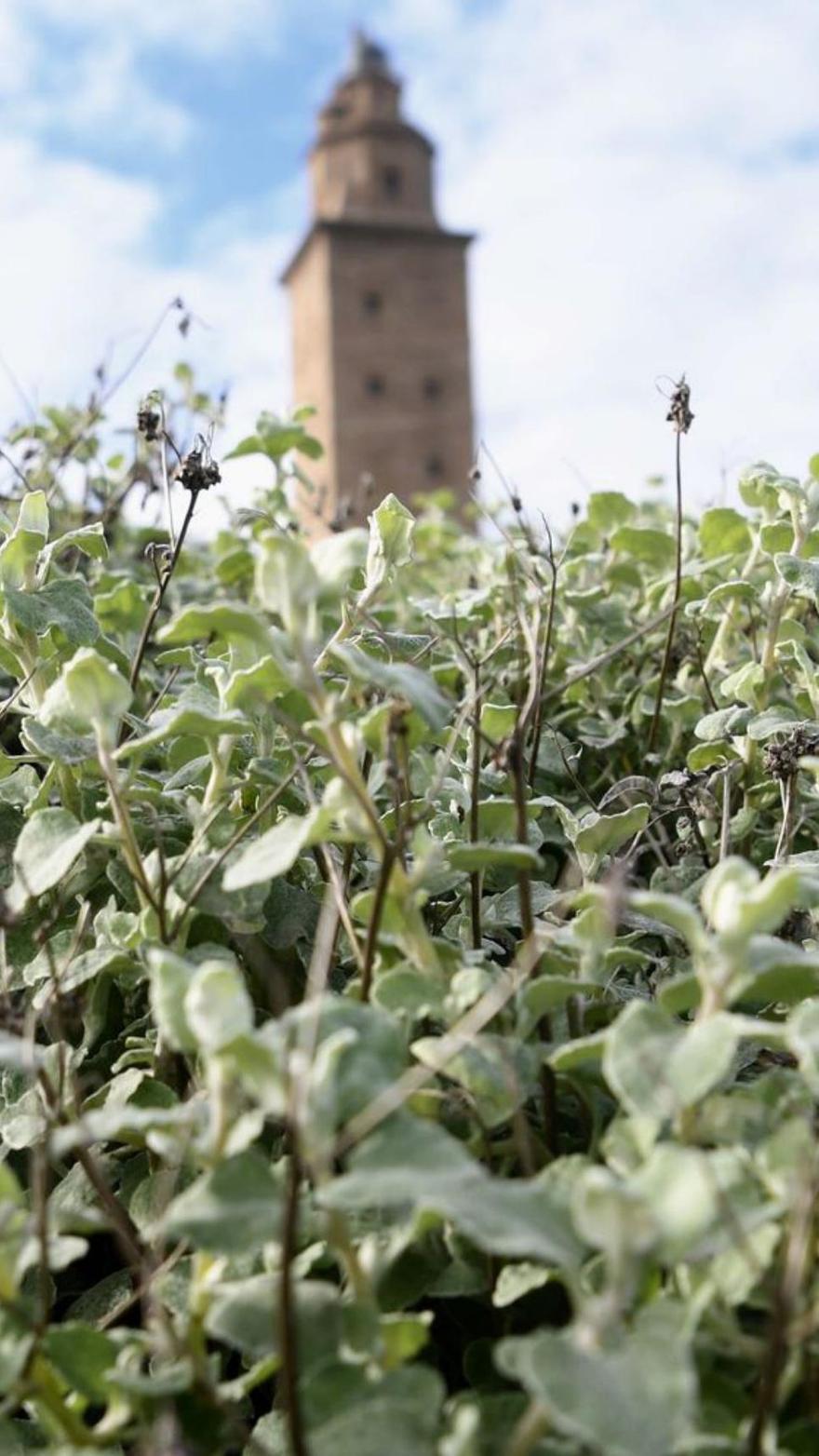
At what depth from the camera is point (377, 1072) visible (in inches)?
26.2

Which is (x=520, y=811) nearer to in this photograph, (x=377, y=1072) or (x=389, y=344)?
(x=377, y=1072)

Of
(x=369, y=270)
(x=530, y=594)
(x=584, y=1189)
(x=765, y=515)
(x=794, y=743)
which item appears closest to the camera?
(x=584, y=1189)

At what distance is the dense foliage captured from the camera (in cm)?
61

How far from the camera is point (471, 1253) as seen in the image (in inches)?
30.7

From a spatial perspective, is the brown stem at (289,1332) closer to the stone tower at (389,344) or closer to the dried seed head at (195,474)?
the dried seed head at (195,474)

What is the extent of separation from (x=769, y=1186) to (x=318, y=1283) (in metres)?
0.24

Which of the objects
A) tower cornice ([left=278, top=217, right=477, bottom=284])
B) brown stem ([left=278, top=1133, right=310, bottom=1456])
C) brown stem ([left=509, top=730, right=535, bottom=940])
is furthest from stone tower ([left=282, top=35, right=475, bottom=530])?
brown stem ([left=278, top=1133, right=310, bottom=1456])

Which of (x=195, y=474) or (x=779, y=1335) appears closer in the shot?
(x=779, y=1335)

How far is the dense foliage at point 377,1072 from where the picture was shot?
61 cm

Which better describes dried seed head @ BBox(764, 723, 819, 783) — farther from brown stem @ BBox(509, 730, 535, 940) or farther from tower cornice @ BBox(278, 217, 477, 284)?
tower cornice @ BBox(278, 217, 477, 284)

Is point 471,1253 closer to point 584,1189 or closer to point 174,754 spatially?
point 584,1189

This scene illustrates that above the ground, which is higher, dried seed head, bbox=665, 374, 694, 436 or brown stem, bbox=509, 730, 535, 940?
dried seed head, bbox=665, 374, 694, 436

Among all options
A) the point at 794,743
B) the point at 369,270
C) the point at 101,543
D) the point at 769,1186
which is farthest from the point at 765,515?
the point at 369,270

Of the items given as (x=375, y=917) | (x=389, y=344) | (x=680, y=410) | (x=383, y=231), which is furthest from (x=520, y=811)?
(x=383, y=231)
